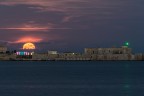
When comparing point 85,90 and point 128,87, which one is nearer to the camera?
point 85,90

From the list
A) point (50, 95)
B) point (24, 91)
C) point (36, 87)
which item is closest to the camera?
point (50, 95)

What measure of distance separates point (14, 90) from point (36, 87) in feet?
12.7

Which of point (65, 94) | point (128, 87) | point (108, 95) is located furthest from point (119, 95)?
point (128, 87)

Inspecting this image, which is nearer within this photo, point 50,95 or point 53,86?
point 50,95

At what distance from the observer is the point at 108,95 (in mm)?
62031

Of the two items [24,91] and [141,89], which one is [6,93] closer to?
[24,91]

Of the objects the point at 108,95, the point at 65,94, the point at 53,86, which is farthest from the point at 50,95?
the point at 53,86

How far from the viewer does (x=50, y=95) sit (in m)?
61.2

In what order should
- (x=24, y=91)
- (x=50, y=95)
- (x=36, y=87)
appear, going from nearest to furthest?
1. (x=50, y=95)
2. (x=24, y=91)
3. (x=36, y=87)

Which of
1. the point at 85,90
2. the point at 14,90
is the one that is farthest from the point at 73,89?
the point at 14,90

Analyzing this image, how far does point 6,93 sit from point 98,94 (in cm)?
944

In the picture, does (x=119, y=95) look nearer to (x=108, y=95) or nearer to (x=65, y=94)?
(x=108, y=95)

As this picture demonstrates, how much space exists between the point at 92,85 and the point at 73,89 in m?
6.48

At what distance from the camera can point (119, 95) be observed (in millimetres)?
62188
